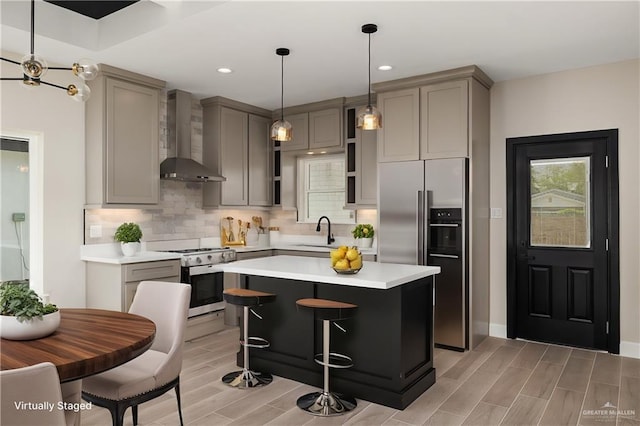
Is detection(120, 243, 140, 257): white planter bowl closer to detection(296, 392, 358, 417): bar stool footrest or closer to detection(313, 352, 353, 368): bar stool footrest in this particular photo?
detection(313, 352, 353, 368): bar stool footrest

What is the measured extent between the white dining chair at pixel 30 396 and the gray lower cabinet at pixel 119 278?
9.11ft

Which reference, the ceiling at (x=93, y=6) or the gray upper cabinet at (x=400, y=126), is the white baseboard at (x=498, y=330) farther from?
the ceiling at (x=93, y=6)

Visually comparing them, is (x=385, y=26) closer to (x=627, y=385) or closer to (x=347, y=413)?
(x=347, y=413)

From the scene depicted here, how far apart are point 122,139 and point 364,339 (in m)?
3.04

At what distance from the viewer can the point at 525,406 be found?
10.1 feet

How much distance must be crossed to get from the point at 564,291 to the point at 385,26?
3.08 metres

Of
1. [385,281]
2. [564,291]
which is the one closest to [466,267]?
[564,291]

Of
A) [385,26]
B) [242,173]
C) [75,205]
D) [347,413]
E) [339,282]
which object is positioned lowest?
[347,413]

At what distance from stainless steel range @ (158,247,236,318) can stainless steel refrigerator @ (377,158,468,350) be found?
178 cm

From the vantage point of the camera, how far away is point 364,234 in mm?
5402

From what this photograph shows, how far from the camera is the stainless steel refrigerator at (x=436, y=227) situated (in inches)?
172

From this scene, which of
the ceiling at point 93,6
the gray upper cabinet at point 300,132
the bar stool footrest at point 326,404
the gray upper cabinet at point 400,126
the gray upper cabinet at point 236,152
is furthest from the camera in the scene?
the gray upper cabinet at point 300,132

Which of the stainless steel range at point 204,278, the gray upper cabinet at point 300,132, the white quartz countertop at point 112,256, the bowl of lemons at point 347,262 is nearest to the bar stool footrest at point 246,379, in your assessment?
the bowl of lemons at point 347,262

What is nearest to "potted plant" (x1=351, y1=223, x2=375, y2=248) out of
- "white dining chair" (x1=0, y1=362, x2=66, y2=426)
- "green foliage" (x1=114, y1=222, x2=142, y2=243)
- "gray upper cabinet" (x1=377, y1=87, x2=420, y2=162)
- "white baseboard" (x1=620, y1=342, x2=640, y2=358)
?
"gray upper cabinet" (x1=377, y1=87, x2=420, y2=162)
